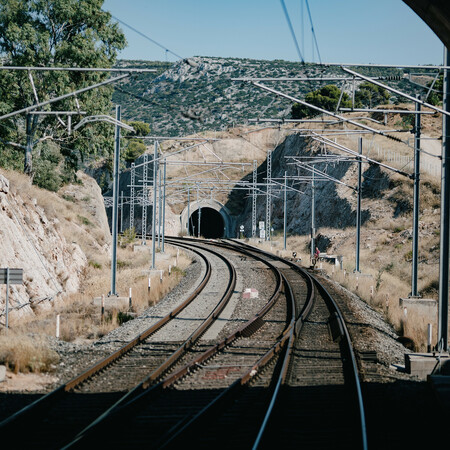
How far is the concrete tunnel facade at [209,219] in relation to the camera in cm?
8419

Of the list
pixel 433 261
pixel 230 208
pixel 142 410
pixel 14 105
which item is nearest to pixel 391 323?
pixel 142 410

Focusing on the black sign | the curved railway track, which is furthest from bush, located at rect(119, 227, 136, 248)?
the curved railway track

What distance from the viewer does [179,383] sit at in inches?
450

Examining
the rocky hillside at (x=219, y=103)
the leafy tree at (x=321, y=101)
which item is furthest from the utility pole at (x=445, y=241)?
the rocky hillside at (x=219, y=103)

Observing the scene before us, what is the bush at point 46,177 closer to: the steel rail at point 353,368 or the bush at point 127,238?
the bush at point 127,238

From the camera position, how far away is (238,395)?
1059cm

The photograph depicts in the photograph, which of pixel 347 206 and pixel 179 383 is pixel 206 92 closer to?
pixel 347 206

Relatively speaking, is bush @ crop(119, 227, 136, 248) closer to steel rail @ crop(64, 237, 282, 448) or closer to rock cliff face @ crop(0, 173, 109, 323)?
rock cliff face @ crop(0, 173, 109, 323)

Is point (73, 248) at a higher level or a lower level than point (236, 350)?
higher

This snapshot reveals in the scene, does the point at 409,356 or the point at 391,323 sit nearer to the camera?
the point at 409,356

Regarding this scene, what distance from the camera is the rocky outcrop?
21.6m

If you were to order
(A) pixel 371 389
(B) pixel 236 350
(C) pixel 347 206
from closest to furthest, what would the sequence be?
(A) pixel 371 389, (B) pixel 236 350, (C) pixel 347 206

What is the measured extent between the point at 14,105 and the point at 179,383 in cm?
2700

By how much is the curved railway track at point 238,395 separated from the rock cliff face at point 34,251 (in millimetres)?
7678
